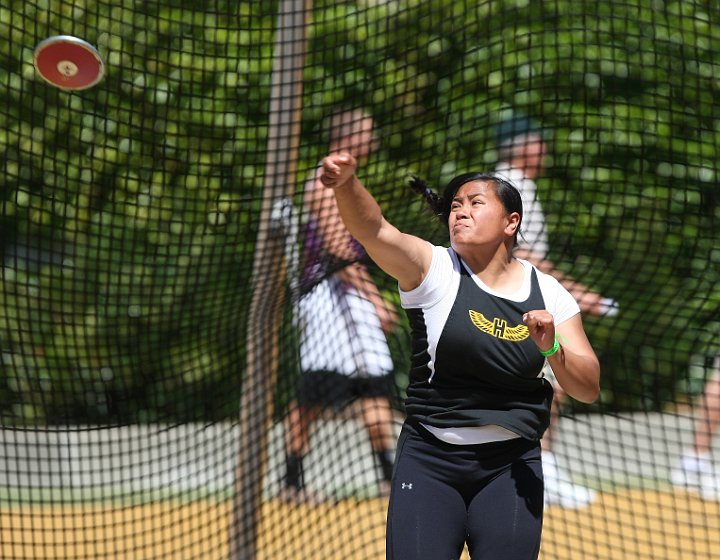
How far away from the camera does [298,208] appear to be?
4.22 meters

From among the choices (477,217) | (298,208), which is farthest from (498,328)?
(298,208)

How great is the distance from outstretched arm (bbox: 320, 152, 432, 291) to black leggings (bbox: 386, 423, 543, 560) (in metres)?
0.46

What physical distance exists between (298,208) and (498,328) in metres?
1.83

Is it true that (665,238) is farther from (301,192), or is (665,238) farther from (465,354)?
(465,354)

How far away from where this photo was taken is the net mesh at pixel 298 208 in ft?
13.4

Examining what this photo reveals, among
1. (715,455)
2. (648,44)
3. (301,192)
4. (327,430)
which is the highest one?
(648,44)

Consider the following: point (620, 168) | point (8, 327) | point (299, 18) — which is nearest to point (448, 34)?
point (299, 18)

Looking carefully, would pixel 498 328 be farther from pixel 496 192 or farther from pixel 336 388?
pixel 336 388

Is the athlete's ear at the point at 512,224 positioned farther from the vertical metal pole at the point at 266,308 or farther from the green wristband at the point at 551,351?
the vertical metal pole at the point at 266,308

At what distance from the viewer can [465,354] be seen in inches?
99.3

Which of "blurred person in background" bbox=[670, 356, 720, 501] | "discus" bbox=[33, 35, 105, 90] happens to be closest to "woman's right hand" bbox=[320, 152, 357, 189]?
"discus" bbox=[33, 35, 105, 90]

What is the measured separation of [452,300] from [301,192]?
183 cm

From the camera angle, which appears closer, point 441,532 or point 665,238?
point 441,532

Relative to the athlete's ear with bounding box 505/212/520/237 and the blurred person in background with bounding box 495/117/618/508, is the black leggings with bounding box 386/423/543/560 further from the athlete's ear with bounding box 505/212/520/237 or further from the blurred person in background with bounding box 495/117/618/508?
the blurred person in background with bounding box 495/117/618/508
